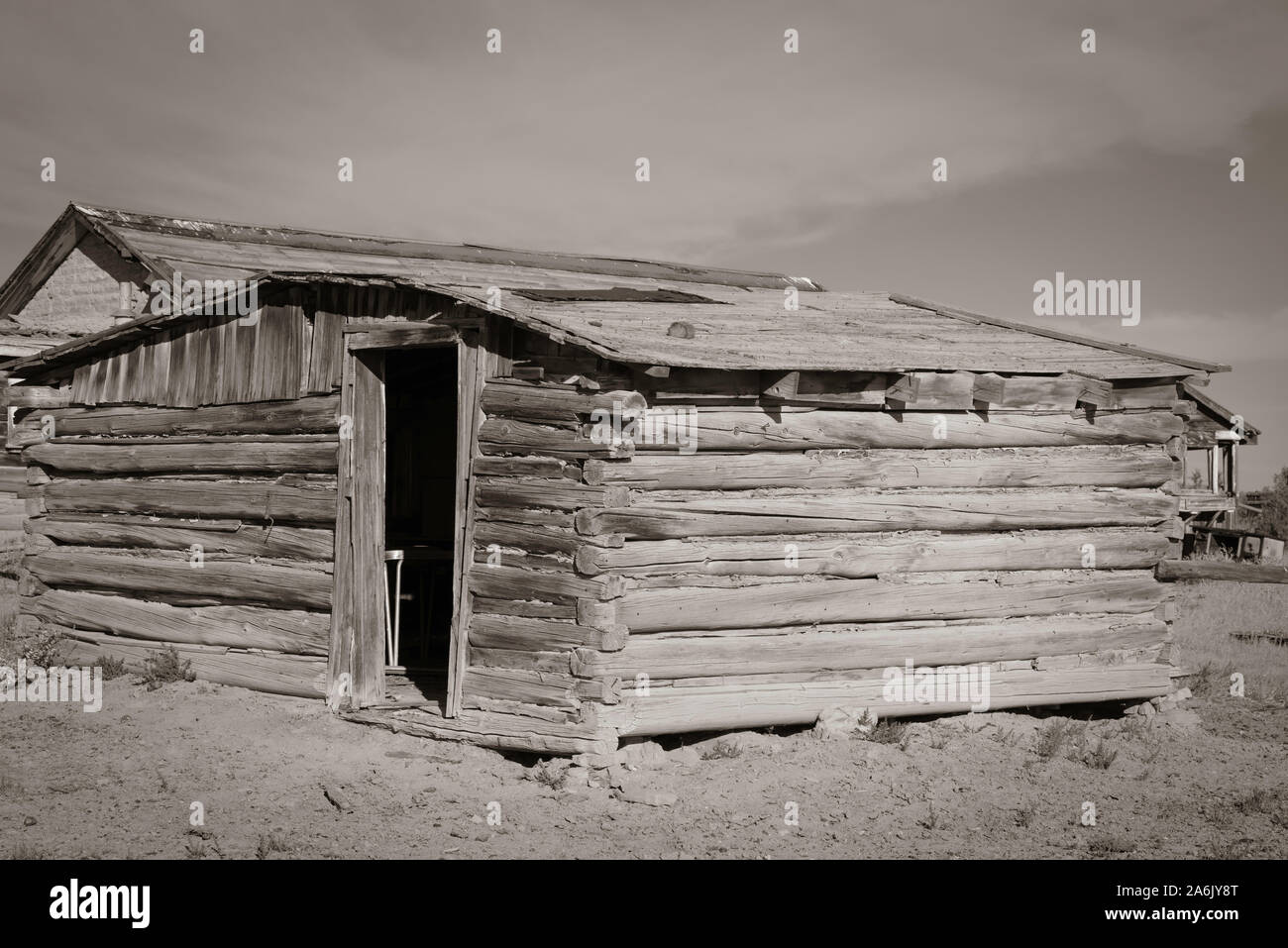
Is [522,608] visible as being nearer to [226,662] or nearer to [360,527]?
[360,527]

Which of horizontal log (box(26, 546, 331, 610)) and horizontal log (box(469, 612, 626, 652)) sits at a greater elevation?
horizontal log (box(26, 546, 331, 610))

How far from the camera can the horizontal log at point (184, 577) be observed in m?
8.78

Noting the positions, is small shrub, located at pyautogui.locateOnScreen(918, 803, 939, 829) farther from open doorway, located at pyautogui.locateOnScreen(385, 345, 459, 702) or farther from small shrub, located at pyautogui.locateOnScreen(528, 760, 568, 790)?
open doorway, located at pyautogui.locateOnScreen(385, 345, 459, 702)

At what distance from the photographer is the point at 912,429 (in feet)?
28.3

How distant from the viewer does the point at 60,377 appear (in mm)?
10688

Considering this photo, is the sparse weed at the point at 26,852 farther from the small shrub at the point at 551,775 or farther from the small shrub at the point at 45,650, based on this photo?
the small shrub at the point at 45,650

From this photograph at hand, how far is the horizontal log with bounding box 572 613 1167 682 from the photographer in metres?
7.64

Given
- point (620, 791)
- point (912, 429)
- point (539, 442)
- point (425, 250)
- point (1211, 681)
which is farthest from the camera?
point (425, 250)

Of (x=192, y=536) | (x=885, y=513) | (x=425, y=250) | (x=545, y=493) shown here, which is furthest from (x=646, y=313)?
(x=425, y=250)

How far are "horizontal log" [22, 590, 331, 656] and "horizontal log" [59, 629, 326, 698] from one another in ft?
0.22

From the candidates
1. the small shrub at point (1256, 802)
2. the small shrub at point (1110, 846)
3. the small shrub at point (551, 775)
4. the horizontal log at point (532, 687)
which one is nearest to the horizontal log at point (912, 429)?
the horizontal log at point (532, 687)

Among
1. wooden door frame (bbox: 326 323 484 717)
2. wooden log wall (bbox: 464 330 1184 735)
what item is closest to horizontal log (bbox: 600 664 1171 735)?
wooden log wall (bbox: 464 330 1184 735)

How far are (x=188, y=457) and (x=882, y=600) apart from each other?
6.03 m
